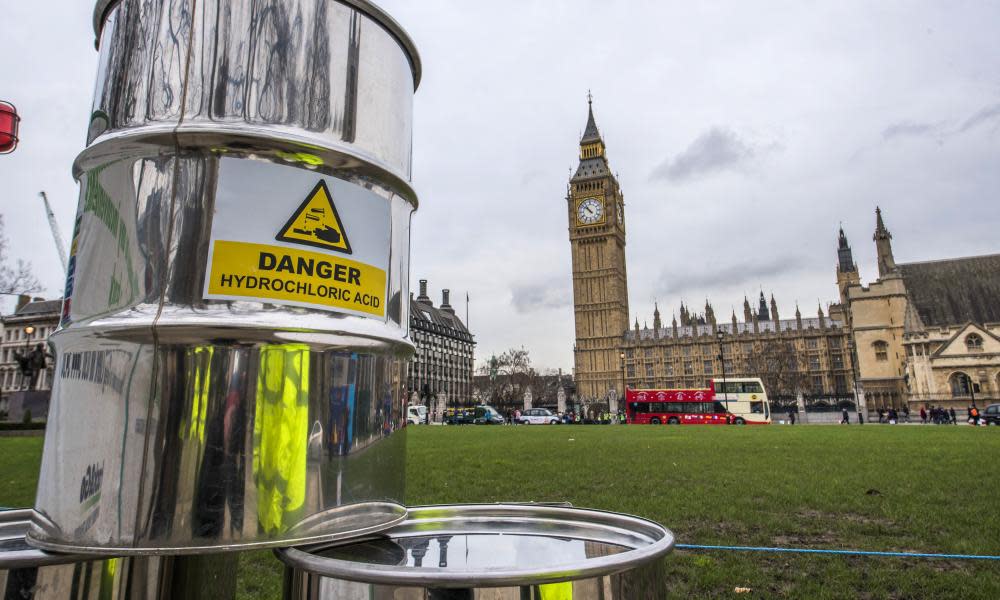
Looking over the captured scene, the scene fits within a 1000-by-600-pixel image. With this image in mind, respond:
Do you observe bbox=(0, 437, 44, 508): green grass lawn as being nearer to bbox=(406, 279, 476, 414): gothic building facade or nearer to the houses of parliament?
the houses of parliament

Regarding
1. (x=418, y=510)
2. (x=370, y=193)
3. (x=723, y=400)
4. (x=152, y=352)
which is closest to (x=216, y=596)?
(x=418, y=510)

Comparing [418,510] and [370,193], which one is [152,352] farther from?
[418,510]

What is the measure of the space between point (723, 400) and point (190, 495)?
132 ft

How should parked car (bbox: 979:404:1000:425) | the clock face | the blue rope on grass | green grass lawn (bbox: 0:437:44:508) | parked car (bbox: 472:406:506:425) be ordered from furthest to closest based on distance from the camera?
the clock face, parked car (bbox: 472:406:506:425), parked car (bbox: 979:404:1000:425), green grass lawn (bbox: 0:437:44:508), the blue rope on grass

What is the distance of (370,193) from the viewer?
3.84 feet

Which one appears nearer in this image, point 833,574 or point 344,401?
point 344,401

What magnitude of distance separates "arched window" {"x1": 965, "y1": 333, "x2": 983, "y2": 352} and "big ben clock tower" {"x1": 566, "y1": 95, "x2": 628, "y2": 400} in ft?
132

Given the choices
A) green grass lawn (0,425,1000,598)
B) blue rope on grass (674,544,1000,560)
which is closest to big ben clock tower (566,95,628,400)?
green grass lawn (0,425,1000,598)

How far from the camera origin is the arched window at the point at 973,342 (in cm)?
4394

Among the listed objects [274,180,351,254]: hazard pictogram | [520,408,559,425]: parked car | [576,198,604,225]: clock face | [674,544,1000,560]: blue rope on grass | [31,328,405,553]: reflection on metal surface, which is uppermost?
[576,198,604,225]: clock face

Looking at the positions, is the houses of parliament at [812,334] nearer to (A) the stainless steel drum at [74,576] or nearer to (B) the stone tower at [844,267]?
(B) the stone tower at [844,267]

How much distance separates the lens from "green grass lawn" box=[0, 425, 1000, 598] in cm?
346

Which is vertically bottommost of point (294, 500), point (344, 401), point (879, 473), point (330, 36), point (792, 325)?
point (879, 473)

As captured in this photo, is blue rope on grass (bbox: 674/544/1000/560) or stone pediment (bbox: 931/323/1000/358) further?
stone pediment (bbox: 931/323/1000/358)
